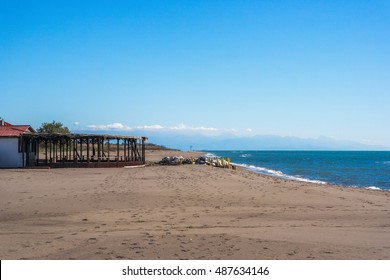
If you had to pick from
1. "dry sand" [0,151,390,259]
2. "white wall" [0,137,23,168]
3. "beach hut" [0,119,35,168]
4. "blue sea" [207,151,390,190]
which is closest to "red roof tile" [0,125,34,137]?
"beach hut" [0,119,35,168]

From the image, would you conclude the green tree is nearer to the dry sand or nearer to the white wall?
the white wall

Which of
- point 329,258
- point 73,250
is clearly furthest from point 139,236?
point 329,258

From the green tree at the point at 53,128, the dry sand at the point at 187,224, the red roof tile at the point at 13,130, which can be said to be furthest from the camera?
the green tree at the point at 53,128

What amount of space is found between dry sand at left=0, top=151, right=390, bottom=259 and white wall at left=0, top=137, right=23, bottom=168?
611 inches

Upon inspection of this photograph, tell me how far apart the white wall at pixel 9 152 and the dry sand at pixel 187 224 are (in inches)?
611

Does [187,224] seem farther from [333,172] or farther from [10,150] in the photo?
[333,172]

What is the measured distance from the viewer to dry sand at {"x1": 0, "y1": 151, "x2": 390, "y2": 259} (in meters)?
7.52

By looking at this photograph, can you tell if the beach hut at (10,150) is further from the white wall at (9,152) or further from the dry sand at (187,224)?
the dry sand at (187,224)

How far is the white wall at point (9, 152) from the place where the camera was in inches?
1240

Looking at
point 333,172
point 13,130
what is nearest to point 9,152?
point 13,130

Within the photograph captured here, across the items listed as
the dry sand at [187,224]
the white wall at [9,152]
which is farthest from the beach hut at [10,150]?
the dry sand at [187,224]

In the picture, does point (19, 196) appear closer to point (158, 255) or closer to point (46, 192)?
point (46, 192)

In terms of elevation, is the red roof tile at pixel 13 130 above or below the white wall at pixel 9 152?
above
